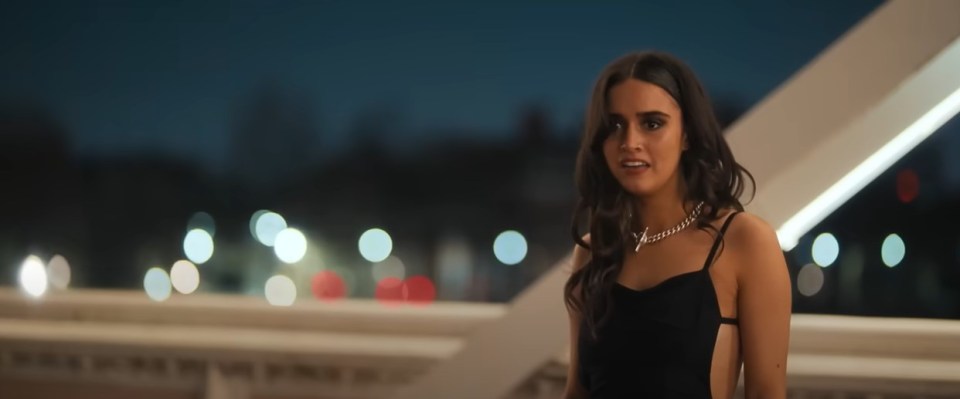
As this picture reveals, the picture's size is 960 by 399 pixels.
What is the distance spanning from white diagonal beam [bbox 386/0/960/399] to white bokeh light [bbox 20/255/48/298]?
3.45 feet

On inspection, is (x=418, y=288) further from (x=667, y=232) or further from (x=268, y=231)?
(x=667, y=232)

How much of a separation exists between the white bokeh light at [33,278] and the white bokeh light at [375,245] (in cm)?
1066

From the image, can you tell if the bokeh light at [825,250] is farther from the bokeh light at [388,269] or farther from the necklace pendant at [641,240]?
the bokeh light at [388,269]

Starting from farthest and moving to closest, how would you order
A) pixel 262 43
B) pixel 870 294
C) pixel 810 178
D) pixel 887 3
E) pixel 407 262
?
pixel 262 43
pixel 407 262
pixel 870 294
pixel 810 178
pixel 887 3

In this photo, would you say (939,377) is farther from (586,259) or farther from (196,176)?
(196,176)

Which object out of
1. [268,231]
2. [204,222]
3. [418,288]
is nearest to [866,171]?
[418,288]

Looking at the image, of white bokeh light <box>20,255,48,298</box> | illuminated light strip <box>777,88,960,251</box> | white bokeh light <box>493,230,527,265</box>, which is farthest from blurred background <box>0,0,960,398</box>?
white bokeh light <box>20,255,48,298</box>

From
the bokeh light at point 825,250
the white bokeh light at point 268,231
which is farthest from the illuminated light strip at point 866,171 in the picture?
the white bokeh light at point 268,231

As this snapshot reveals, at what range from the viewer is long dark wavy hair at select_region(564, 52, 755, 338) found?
123 centimetres

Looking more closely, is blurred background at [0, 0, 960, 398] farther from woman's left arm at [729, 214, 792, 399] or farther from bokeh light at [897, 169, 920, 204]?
woman's left arm at [729, 214, 792, 399]

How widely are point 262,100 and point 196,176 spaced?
19.3 ft

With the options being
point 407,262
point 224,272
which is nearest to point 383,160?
point 407,262

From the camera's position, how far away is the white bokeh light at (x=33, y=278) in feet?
8.66

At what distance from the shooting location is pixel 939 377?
2.06 m
